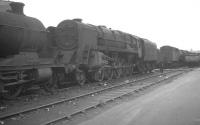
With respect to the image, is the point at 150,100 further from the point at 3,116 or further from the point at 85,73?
the point at 85,73

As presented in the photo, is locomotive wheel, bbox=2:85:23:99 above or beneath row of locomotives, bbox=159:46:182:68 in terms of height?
beneath

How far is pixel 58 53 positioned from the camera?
51.4 feet

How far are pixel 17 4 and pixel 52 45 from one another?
4641mm

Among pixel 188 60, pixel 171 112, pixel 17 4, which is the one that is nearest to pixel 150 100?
pixel 171 112

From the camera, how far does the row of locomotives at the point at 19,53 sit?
35.8 feet

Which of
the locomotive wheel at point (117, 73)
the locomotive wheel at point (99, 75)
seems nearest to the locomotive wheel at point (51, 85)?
the locomotive wheel at point (99, 75)

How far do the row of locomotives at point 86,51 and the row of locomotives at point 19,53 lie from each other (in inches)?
81.0

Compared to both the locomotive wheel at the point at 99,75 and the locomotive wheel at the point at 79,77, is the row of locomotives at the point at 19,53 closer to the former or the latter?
the locomotive wheel at the point at 79,77

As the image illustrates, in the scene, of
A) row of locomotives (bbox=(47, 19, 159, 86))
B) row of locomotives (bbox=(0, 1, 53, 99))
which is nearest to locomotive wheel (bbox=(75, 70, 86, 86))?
row of locomotives (bbox=(47, 19, 159, 86))

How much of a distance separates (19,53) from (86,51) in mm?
5938

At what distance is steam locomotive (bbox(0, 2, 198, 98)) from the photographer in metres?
11.2

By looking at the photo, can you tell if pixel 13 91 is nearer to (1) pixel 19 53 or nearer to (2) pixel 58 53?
(1) pixel 19 53

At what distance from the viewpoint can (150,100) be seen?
11422 millimetres

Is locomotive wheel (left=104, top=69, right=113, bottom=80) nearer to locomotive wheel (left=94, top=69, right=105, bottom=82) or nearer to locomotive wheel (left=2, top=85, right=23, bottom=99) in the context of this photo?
locomotive wheel (left=94, top=69, right=105, bottom=82)
